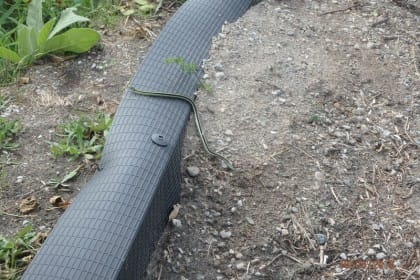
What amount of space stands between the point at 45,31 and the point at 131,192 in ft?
3.28

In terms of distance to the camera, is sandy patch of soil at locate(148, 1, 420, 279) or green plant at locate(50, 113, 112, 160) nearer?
sandy patch of soil at locate(148, 1, 420, 279)

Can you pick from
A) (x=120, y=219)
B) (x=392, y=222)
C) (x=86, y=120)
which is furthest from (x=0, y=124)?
(x=392, y=222)

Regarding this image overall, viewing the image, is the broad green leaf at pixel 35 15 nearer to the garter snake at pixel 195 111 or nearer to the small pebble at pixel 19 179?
the garter snake at pixel 195 111

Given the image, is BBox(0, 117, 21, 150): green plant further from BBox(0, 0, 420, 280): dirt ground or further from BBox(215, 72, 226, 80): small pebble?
BBox(215, 72, 226, 80): small pebble

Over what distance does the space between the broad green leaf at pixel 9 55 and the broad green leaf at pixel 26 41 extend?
4 cm

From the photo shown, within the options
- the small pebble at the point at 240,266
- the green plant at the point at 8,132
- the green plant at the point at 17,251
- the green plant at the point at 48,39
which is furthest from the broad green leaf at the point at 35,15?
the small pebble at the point at 240,266

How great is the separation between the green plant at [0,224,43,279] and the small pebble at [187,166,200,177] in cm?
55

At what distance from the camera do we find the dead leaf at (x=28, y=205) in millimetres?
2293

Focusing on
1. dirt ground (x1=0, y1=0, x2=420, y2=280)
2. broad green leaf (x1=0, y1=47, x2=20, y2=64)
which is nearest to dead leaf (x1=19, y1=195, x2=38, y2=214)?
dirt ground (x1=0, y1=0, x2=420, y2=280)

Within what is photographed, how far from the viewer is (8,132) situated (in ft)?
8.36

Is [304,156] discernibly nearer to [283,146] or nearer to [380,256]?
[283,146]

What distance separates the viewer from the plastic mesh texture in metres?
1.96

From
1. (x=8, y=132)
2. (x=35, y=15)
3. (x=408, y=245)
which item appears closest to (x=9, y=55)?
(x=35, y=15)

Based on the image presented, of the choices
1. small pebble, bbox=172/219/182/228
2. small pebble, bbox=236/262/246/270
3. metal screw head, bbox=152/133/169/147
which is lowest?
small pebble, bbox=236/262/246/270
